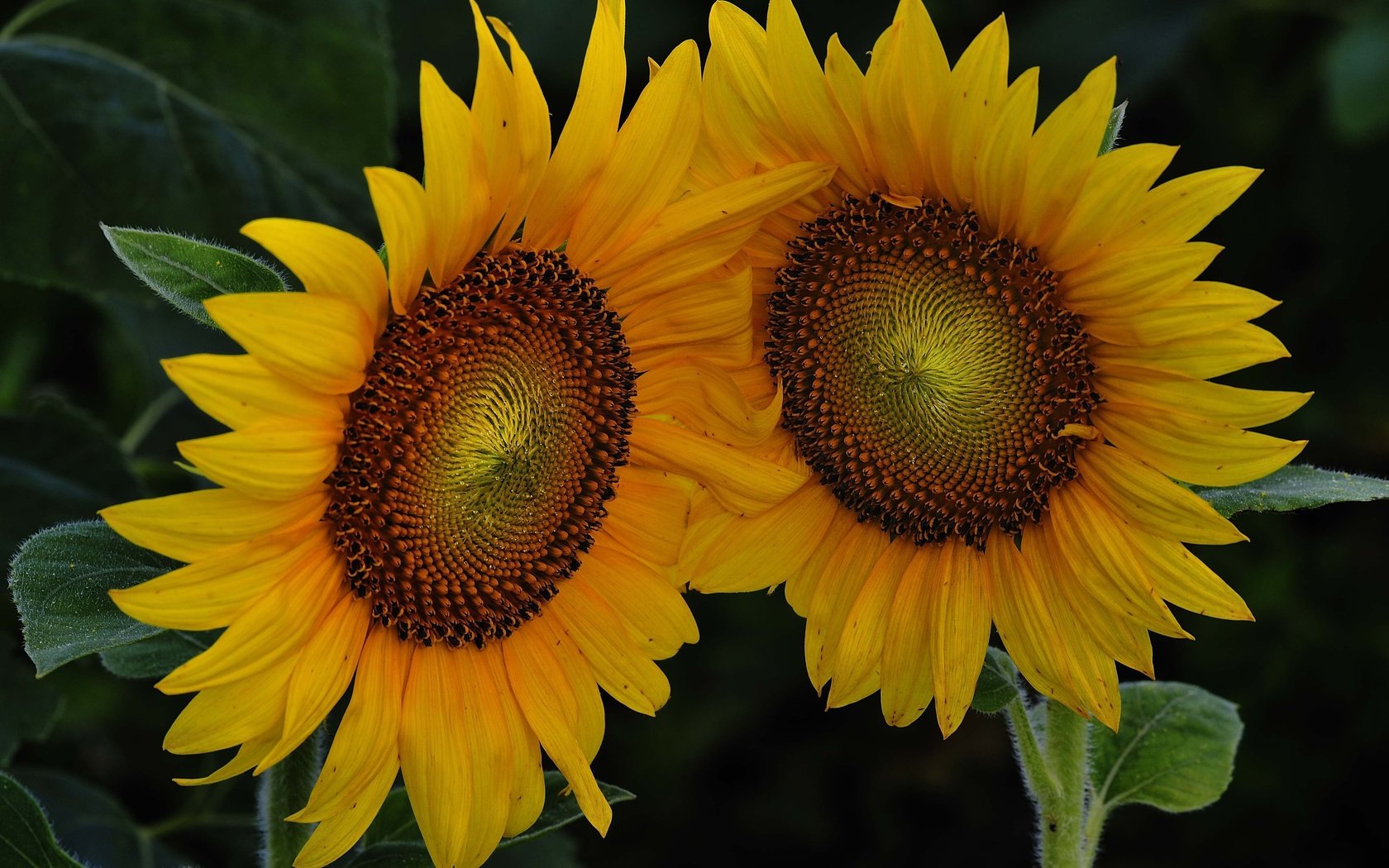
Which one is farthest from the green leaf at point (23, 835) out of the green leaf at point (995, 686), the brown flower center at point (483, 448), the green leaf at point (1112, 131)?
the green leaf at point (1112, 131)

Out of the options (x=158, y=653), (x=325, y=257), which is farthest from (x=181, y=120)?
(x=325, y=257)

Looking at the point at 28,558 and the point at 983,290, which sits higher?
the point at 983,290

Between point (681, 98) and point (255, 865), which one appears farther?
point (255, 865)

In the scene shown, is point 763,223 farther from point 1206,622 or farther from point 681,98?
point 1206,622

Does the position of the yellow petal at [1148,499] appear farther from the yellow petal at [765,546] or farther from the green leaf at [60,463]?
the green leaf at [60,463]

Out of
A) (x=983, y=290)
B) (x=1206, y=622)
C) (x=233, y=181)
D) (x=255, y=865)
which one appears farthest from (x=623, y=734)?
(x=983, y=290)

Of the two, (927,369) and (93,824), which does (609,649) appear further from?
(93,824)
